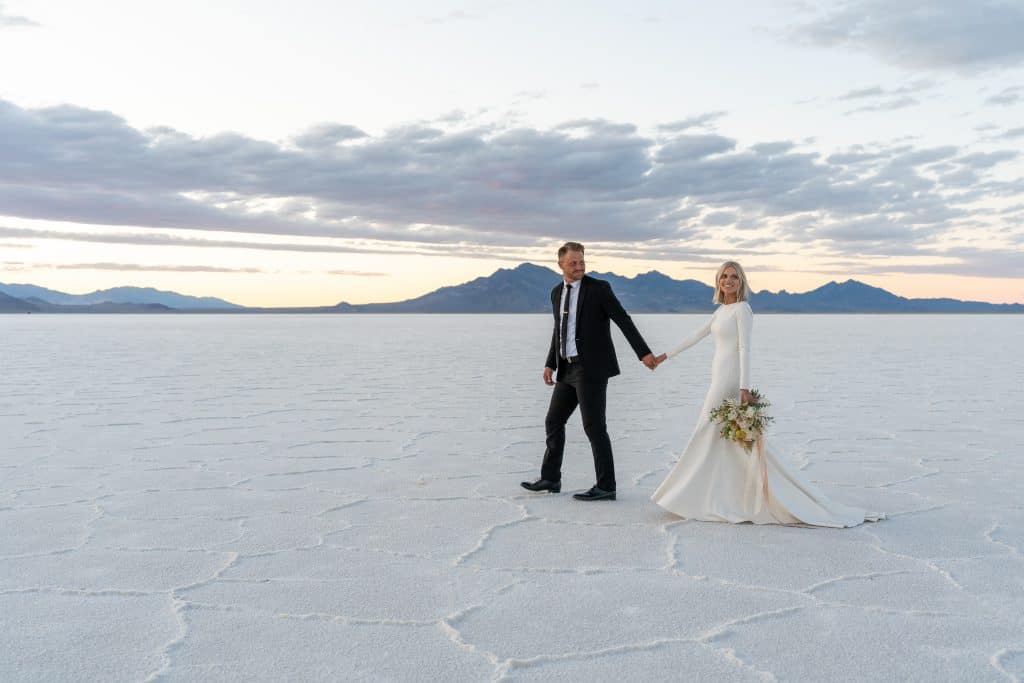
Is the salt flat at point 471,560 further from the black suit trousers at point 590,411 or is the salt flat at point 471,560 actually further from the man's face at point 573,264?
the man's face at point 573,264

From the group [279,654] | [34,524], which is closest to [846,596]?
[279,654]

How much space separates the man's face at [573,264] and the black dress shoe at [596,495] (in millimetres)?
1088

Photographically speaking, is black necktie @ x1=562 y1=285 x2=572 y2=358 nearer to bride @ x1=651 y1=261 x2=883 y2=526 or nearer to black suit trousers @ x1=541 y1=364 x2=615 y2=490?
black suit trousers @ x1=541 y1=364 x2=615 y2=490

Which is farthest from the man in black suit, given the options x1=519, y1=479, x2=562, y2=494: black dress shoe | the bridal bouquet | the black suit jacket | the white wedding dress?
the bridal bouquet

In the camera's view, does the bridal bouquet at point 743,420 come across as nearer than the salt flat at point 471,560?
No

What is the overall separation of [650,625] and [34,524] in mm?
2888

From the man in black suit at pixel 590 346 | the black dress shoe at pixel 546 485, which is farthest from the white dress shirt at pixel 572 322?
the black dress shoe at pixel 546 485

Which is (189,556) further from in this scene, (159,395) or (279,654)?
(159,395)

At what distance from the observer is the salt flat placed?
103 inches

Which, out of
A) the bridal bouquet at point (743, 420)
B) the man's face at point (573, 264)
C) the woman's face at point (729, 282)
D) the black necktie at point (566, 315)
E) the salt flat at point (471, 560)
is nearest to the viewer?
the salt flat at point (471, 560)

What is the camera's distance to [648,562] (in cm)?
354

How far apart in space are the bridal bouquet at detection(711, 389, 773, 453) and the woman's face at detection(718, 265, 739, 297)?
1.54ft

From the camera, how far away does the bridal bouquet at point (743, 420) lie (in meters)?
4.12

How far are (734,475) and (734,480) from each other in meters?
0.02
